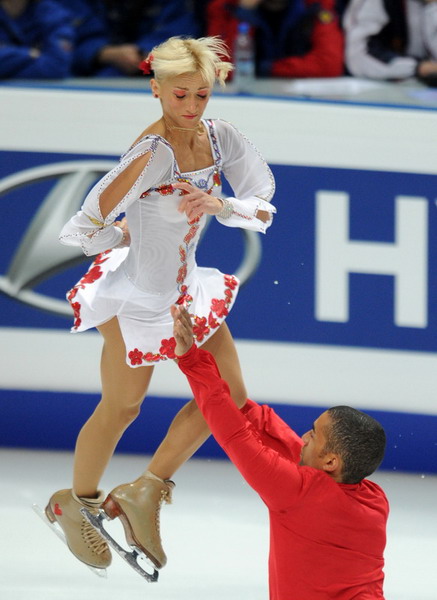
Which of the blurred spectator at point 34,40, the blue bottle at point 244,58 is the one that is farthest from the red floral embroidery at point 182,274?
the blurred spectator at point 34,40

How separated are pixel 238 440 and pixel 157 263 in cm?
54

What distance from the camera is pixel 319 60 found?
482cm

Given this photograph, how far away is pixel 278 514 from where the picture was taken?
9.13 feet

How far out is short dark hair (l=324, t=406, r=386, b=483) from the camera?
269 cm

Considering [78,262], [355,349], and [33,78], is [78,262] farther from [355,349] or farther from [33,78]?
[355,349]

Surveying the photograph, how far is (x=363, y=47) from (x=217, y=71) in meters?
2.24

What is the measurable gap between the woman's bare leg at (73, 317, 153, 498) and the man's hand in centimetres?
32

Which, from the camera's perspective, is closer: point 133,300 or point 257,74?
point 133,300

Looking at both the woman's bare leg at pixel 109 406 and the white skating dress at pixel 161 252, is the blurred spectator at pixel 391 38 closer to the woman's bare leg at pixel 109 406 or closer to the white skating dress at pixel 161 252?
the white skating dress at pixel 161 252

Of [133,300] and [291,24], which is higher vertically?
[291,24]

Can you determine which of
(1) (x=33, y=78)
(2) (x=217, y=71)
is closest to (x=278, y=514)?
(2) (x=217, y=71)

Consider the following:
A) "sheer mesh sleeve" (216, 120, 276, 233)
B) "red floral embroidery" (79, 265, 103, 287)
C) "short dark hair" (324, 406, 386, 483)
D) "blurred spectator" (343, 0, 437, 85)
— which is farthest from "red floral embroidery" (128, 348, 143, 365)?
"blurred spectator" (343, 0, 437, 85)

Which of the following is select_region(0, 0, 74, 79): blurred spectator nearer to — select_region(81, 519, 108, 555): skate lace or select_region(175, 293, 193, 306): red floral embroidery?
select_region(175, 293, 193, 306): red floral embroidery

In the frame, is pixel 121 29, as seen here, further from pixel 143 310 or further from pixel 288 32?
pixel 143 310
